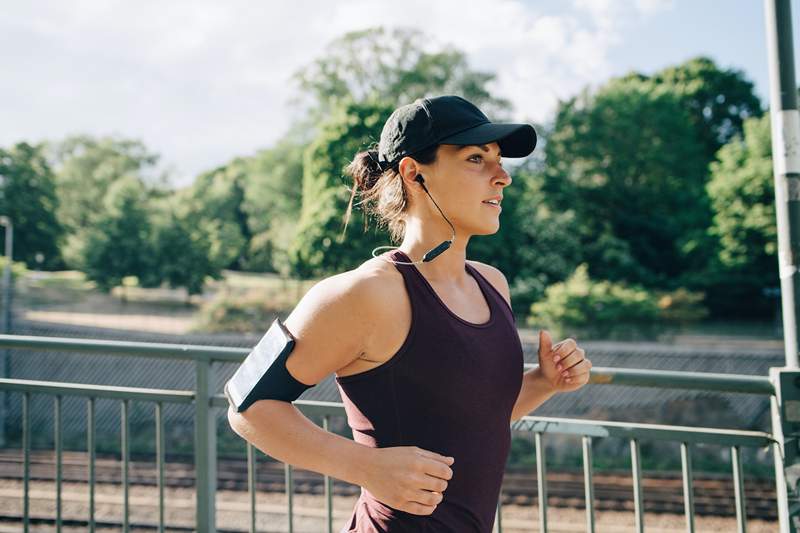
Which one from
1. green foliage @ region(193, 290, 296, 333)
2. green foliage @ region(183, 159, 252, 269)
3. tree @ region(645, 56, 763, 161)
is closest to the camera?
green foliage @ region(193, 290, 296, 333)

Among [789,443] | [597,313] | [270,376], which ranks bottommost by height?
[597,313]

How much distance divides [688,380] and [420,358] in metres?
1.37

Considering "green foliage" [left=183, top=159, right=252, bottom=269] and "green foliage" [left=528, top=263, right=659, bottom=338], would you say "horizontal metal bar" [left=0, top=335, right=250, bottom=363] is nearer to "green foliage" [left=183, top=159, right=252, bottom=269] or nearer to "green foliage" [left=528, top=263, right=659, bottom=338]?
"green foliage" [left=528, top=263, right=659, bottom=338]

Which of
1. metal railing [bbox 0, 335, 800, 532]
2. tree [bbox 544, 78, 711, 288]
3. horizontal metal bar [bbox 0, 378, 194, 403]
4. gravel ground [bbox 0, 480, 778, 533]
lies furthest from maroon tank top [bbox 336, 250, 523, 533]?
tree [bbox 544, 78, 711, 288]

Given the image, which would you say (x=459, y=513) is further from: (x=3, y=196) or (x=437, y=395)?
(x=3, y=196)

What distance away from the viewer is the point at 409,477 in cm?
133

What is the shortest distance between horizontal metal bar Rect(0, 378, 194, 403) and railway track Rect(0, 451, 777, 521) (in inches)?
385

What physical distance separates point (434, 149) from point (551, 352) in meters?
0.67

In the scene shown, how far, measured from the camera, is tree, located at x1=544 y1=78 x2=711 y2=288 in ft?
106

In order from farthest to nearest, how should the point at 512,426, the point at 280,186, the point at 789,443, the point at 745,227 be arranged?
the point at 280,186 < the point at 745,227 < the point at 512,426 < the point at 789,443

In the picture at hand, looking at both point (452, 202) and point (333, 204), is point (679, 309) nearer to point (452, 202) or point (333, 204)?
point (333, 204)

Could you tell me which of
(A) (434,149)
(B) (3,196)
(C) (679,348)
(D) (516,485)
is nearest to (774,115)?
(A) (434,149)

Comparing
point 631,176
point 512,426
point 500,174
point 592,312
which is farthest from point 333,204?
point 500,174

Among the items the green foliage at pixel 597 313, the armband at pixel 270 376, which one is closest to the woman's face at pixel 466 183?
the armband at pixel 270 376
